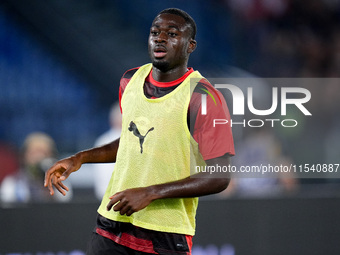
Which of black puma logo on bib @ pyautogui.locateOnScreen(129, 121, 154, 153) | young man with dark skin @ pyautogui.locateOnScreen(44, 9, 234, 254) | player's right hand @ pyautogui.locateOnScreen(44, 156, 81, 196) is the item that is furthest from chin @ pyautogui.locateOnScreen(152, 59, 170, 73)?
player's right hand @ pyautogui.locateOnScreen(44, 156, 81, 196)

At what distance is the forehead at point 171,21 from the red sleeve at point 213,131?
336 mm

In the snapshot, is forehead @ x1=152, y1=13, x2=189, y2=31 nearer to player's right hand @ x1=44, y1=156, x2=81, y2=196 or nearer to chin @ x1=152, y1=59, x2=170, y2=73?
chin @ x1=152, y1=59, x2=170, y2=73

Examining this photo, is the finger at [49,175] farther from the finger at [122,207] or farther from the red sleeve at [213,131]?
the red sleeve at [213,131]

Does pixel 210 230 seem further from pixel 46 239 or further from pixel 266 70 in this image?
pixel 266 70

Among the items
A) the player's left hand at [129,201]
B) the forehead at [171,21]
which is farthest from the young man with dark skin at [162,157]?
the player's left hand at [129,201]

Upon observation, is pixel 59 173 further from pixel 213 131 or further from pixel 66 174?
pixel 213 131

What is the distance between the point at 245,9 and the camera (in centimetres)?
877

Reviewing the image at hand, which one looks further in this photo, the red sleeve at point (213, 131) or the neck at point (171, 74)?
the neck at point (171, 74)

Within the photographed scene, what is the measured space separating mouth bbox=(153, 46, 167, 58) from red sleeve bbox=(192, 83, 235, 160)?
0.25 meters

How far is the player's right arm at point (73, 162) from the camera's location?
118 inches

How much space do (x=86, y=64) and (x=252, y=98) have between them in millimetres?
2324

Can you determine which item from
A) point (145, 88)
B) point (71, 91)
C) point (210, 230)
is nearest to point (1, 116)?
point (71, 91)

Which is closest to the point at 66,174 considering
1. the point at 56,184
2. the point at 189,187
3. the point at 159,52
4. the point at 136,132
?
the point at 56,184

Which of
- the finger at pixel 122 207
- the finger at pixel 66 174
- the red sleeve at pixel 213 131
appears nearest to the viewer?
the finger at pixel 122 207
